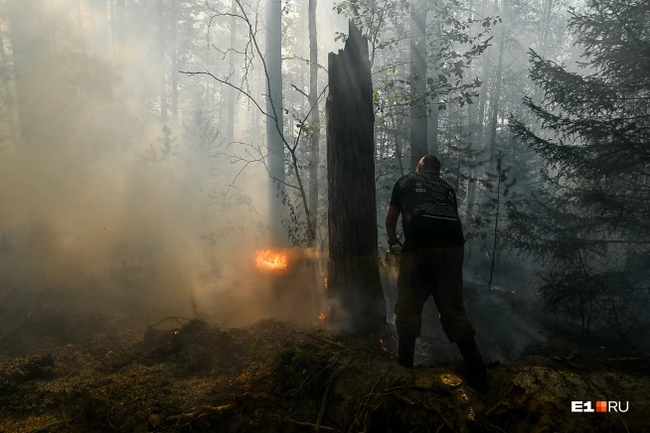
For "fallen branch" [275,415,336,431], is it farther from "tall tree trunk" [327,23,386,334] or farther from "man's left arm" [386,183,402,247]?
"man's left arm" [386,183,402,247]

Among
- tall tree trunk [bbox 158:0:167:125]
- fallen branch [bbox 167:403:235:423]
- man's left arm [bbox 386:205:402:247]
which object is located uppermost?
tall tree trunk [bbox 158:0:167:125]

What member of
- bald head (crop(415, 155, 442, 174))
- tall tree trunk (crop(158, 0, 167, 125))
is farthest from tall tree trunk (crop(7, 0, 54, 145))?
bald head (crop(415, 155, 442, 174))

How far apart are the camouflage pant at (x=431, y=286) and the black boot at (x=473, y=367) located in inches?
8.1

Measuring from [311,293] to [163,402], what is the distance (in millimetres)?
4122

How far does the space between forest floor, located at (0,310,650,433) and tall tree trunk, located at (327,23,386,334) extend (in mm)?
628

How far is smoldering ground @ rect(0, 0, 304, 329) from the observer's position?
7570 millimetres

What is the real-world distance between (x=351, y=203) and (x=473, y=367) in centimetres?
242

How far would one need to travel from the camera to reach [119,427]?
Answer: 2770mm

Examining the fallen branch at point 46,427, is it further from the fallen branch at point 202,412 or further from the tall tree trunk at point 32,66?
the tall tree trunk at point 32,66

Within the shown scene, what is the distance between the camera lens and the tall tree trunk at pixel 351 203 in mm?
4746

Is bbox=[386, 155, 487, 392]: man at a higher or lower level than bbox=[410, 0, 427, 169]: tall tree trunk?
lower

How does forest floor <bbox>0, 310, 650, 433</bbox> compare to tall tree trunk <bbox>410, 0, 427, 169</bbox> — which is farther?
tall tree trunk <bbox>410, 0, 427, 169</bbox>

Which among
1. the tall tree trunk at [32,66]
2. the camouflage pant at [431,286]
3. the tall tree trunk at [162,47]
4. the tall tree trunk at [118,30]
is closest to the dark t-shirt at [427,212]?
the camouflage pant at [431,286]

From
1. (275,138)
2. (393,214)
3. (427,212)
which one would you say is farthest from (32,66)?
(427,212)
